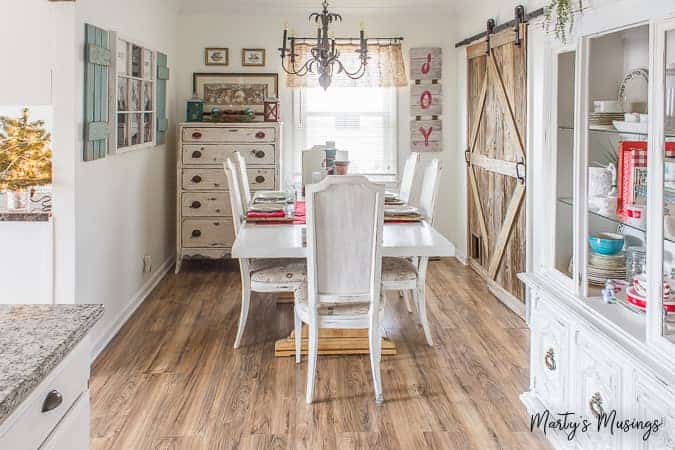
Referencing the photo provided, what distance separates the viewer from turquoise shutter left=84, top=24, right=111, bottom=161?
3670mm

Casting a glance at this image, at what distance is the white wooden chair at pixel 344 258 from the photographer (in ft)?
10.5

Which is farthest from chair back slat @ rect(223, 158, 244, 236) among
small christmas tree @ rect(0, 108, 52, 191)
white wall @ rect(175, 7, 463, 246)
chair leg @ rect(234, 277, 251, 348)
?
white wall @ rect(175, 7, 463, 246)

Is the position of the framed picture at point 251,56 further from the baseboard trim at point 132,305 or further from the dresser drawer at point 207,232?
the baseboard trim at point 132,305

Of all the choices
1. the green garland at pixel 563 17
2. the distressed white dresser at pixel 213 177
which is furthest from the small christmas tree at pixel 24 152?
the green garland at pixel 563 17

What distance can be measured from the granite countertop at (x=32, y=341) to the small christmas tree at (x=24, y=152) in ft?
8.02

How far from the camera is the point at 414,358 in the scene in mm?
3865

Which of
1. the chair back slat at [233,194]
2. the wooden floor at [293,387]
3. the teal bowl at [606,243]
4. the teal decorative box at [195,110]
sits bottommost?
the wooden floor at [293,387]

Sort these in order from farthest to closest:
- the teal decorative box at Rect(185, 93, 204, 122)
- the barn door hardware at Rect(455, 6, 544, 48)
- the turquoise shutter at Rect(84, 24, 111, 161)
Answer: the teal decorative box at Rect(185, 93, 204, 122) → the barn door hardware at Rect(455, 6, 544, 48) → the turquoise shutter at Rect(84, 24, 111, 161)

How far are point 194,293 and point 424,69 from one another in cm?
318

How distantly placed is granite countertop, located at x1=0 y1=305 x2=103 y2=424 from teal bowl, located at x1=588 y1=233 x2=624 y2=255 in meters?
1.82

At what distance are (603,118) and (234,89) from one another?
4.63 m

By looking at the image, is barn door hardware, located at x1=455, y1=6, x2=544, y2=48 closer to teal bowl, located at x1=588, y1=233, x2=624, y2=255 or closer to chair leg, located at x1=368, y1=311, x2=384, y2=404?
teal bowl, located at x1=588, y1=233, x2=624, y2=255

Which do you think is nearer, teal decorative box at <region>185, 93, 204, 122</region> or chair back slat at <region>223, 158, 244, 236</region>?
chair back slat at <region>223, 158, 244, 236</region>

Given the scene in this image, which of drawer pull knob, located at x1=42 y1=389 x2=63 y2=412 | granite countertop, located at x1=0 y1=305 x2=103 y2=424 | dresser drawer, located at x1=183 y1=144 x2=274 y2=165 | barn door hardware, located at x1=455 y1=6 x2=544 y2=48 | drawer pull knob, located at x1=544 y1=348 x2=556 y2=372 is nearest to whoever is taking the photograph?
granite countertop, located at x1=0 y1=305 x2=103 y2=424
